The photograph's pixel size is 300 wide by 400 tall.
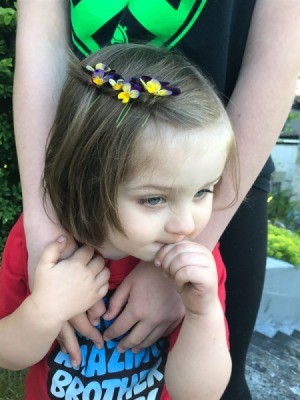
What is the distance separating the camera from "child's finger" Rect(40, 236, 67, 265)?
4.17 feet

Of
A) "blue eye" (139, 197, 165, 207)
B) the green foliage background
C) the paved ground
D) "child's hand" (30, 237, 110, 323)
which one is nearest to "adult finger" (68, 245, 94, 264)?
"child's hand" (30, 237, 110, 323)

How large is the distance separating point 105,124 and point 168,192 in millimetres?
191

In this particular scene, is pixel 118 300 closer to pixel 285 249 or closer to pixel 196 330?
pixel 196 330

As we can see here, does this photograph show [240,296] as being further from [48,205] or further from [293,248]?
[293,248]

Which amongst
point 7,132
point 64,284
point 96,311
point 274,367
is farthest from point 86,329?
point 274,367

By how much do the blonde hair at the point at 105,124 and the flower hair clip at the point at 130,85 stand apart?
0.05 feet

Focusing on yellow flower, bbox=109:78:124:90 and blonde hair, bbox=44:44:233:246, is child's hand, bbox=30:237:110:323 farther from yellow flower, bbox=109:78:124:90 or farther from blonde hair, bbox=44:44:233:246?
yellow flower, bbox=109:78:124:90

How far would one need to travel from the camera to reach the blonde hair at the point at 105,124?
1137mm

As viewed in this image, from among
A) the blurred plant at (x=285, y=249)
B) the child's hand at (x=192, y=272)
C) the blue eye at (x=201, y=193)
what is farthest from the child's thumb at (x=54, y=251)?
the blurred plant at (x=285, y=249)

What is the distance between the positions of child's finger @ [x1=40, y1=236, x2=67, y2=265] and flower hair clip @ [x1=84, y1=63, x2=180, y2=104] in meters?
0.39

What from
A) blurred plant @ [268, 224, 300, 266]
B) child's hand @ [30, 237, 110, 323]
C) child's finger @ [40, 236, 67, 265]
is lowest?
blurred plant @ [268, 224, 300, 266]

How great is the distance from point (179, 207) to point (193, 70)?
32 centimetres

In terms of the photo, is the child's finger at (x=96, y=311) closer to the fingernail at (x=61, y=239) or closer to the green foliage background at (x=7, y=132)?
the fingernail at (x=61, y=239)

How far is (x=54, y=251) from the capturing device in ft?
4.23
